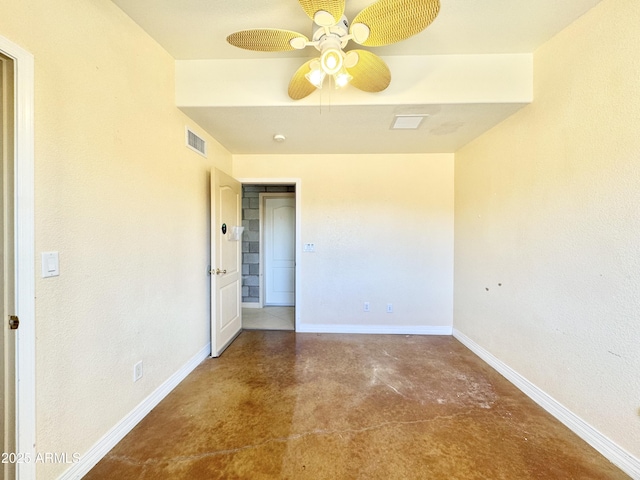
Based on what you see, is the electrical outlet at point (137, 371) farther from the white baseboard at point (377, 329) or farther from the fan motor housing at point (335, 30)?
the fan motor housing at point (335, 30)

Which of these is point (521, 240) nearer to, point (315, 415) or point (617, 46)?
point (617, 46)

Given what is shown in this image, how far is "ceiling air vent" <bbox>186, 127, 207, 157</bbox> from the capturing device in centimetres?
215

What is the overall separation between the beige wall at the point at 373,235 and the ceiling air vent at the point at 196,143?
31.4 inches

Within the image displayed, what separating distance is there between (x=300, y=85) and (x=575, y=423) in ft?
9.29

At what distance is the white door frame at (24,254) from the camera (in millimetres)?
1003

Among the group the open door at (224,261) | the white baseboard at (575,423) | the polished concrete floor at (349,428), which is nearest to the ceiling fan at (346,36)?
the open door at (224,261)

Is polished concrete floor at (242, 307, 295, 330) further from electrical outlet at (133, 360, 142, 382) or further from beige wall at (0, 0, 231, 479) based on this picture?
electrical outlet at (133, 360, 142, 382)

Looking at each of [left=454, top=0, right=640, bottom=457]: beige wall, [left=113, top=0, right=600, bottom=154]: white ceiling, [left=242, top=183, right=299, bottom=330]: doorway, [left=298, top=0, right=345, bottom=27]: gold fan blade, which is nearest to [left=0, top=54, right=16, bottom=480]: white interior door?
[left=113, top=0, right=600, bottom=154]: white ceiling

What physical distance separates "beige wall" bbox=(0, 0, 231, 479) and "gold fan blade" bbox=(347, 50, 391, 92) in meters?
1.40

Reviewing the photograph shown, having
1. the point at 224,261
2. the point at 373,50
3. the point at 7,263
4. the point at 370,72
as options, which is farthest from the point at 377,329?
the point at 7,263

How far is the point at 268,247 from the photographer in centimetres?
444

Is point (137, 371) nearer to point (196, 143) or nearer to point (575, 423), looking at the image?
point (196, 143)

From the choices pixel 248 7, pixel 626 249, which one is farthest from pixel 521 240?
pixel 248 7

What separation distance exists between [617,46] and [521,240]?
49.6 inches
